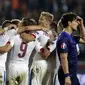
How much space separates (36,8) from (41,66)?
8.27 m

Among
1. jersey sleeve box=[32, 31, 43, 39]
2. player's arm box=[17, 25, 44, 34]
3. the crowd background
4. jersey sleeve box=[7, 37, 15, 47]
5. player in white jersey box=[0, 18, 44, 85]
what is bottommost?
the crowd background

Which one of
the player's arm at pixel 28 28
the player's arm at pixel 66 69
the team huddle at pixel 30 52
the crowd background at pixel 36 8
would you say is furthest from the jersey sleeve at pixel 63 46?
the crowd background at pixel 36 8

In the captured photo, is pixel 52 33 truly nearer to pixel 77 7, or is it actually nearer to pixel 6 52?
pixel 6 52

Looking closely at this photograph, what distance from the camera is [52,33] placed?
7789mm

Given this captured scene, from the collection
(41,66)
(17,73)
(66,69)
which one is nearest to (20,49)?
(17,73)

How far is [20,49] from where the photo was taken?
744 centimetres

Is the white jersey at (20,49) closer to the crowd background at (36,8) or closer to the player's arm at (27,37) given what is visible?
the player's arm at (27,37)

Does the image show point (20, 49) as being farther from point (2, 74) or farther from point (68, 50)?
point (68, 50)

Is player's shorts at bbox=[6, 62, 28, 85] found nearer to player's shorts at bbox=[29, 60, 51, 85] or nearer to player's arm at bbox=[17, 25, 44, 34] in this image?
player's shorts at bbox=[29, 60, 51, 85]

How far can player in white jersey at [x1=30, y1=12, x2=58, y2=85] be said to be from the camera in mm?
7648

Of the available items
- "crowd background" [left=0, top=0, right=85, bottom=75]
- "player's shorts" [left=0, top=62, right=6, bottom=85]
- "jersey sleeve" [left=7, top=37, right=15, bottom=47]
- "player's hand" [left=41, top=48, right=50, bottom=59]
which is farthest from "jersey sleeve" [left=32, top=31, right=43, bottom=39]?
"crowd background" [left=0, top=0, right=85, bottom=75]

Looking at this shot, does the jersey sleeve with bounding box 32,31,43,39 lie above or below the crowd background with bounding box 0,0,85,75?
above

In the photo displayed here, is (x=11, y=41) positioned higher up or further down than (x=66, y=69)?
higher up

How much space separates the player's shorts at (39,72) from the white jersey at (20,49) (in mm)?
271
